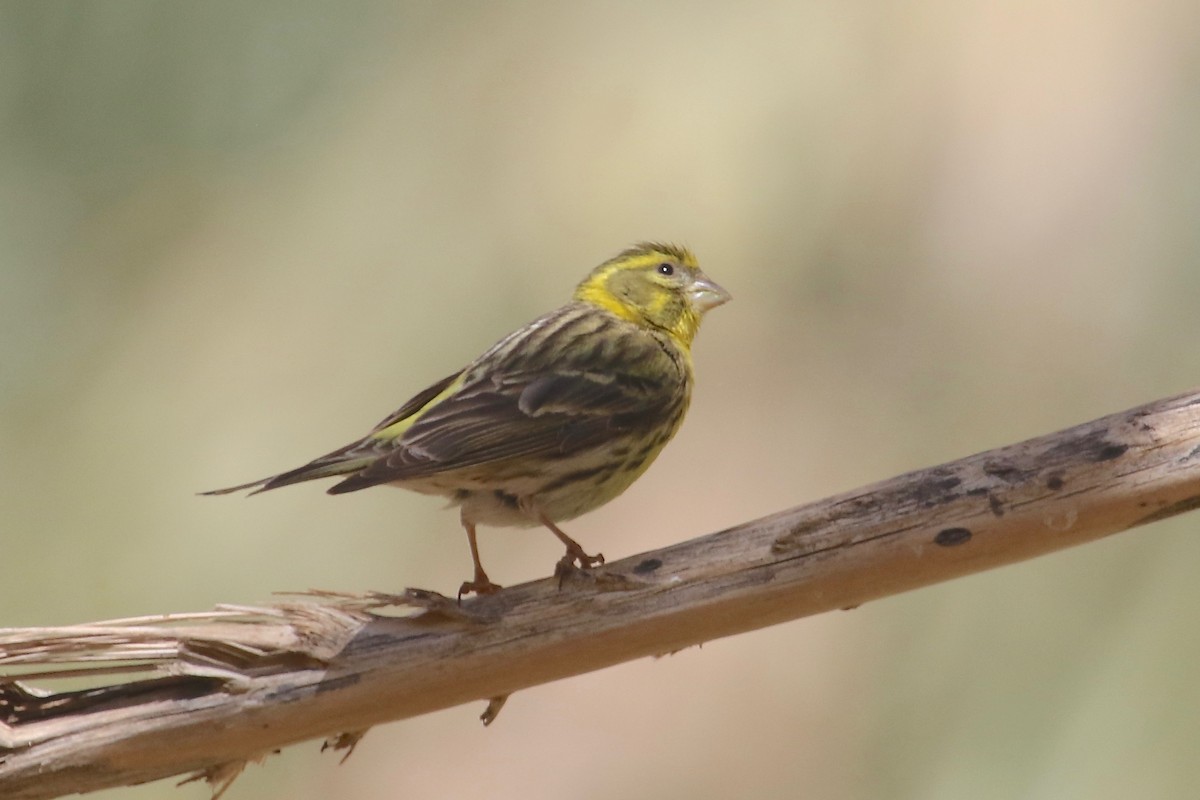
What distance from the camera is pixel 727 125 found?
5.20 meters

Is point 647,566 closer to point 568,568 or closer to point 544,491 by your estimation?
point 568,568

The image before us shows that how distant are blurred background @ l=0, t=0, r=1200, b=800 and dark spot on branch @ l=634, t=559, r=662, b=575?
245 centimetres

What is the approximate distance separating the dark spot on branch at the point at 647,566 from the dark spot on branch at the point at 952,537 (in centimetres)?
53

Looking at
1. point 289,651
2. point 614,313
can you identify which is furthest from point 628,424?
point 289,651

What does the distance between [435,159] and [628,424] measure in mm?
2801

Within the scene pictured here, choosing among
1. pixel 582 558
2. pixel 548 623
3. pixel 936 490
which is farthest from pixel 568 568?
pixel 936 490

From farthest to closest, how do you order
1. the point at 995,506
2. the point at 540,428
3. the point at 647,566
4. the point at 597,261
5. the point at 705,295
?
the point at 597,261, the point at 705,295, the point at 540,428, the point at 647,566, the point at 995,506

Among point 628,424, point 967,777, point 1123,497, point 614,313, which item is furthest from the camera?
point 967,777

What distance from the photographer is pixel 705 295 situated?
3576 mm

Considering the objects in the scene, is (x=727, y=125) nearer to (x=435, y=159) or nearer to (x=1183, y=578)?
(x=435, y=159)

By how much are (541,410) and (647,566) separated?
2.25 ft

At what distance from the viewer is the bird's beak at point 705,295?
11.7 ft

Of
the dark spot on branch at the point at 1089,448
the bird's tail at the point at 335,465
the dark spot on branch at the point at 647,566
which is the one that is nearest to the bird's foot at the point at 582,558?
the dark spot on branch at the point at 647,566

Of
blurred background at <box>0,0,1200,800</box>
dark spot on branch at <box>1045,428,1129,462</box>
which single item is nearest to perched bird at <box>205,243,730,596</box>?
dark spot on branch at <box>1045,428,1129,462</box>
